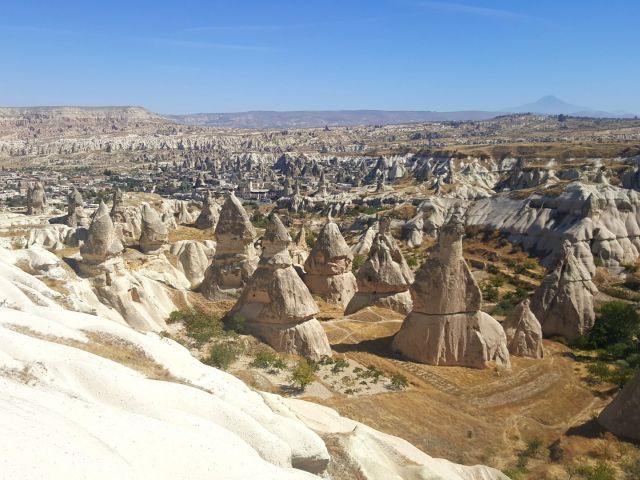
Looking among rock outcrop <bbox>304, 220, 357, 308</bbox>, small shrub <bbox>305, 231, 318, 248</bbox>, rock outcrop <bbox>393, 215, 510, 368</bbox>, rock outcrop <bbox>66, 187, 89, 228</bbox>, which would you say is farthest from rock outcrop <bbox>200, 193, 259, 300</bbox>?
small shrub <bbox>305, 231, 318, 248</bbox>

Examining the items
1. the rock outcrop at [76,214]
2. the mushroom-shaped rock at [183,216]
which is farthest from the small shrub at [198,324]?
the mushroom-shaped rock at [183,216]

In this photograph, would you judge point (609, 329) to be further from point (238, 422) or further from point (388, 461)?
point (238, 422)

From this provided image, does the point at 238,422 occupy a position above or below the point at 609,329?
above

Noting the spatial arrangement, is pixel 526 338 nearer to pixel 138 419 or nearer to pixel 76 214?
pixel 138 419

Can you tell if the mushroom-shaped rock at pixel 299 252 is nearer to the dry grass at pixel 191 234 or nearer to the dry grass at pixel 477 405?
the dry grass at pixel 191 234

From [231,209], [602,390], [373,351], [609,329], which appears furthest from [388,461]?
[609,329]

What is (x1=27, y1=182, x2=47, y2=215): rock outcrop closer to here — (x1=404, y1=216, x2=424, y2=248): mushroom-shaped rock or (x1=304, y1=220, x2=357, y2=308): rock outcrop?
(x1=304, y1=220, x2=357, y2=308): rock outcrop

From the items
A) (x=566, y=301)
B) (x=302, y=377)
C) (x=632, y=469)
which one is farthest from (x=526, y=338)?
(x=302, y=377)
